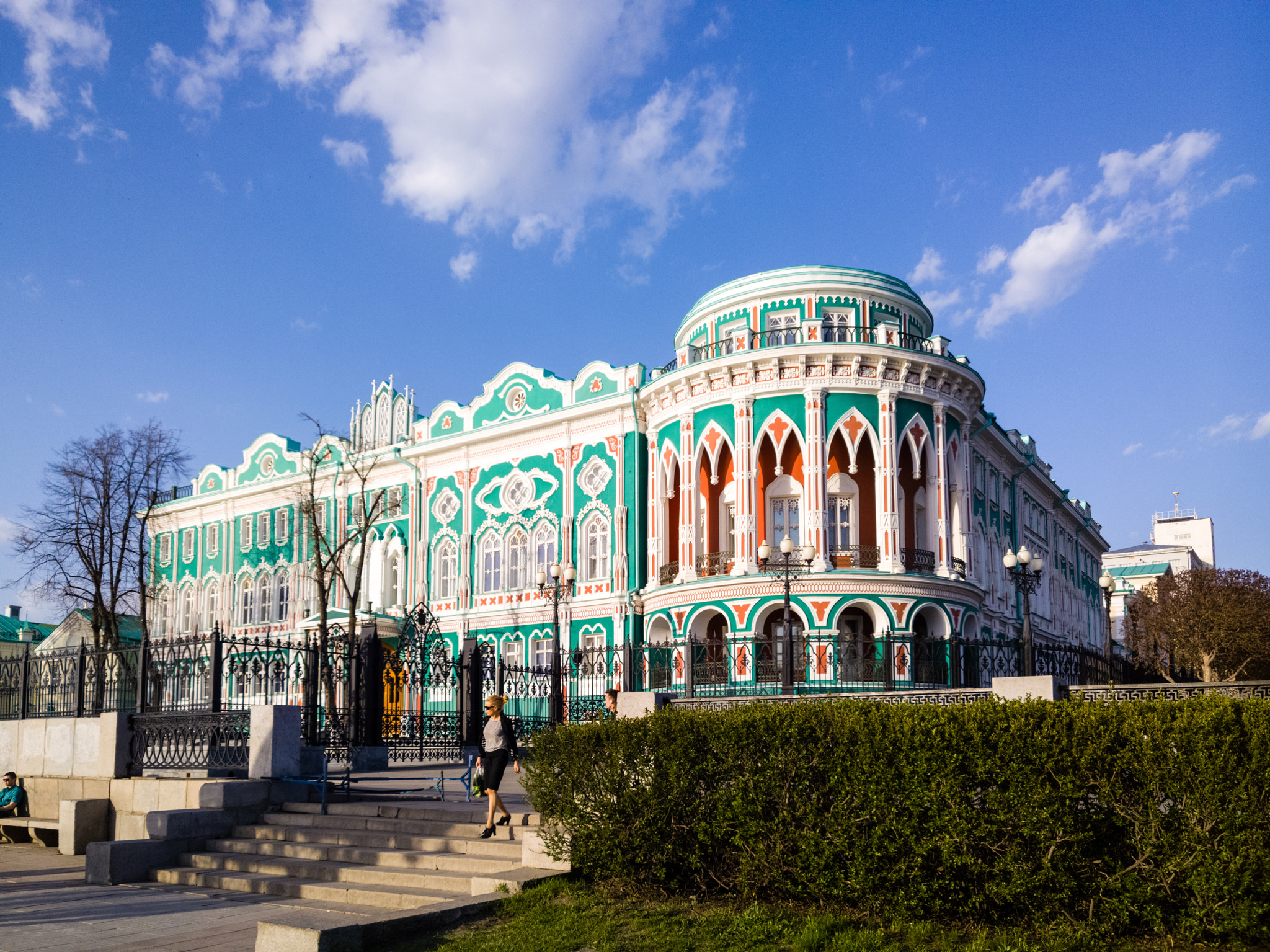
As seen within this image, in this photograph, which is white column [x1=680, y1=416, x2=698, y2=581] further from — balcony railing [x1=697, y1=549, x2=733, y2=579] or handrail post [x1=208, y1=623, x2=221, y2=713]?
handrail post [x1=208, y1=623, x2=221, y2=713]

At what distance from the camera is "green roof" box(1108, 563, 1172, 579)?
7638cm

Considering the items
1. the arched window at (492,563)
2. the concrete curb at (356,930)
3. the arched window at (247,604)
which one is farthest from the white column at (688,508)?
the concrete curb at (356,930)

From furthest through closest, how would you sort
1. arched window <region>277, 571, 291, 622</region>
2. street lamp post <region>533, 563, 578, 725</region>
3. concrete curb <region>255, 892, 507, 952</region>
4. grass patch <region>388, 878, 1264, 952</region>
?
arched window <region>277, 571, 291, 622</region>
street lamp post <region>533, 563, 578, 725</region>
concrete curb <region>255, 892, 507, 952</region>
grass patch <region>388, 878, 1264, 952</region>

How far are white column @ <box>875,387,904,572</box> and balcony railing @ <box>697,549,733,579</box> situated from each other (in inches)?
159

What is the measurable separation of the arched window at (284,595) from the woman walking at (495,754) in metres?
32.3

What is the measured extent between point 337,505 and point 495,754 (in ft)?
102

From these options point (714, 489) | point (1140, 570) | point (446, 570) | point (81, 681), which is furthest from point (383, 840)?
point (1140, 570)

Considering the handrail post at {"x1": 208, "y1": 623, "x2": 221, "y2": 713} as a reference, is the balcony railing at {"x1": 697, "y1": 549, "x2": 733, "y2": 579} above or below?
above

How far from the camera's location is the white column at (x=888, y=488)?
2892cm

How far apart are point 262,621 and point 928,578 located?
2695 centimetres

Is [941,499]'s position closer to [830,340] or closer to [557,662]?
[830,340]

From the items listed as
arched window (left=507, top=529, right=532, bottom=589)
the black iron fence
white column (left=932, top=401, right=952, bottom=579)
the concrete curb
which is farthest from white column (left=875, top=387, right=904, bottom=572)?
the concrete curb

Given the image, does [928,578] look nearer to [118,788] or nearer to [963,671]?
[963,671]

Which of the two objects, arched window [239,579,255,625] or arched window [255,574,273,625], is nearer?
arched window [255,574,273,625]
